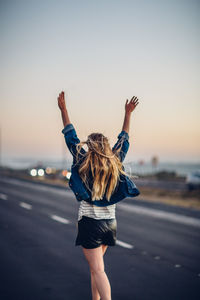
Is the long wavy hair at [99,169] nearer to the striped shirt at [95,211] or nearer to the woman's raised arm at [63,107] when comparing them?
the striped shirt at [95,211]

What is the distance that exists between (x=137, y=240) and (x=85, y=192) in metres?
5.74

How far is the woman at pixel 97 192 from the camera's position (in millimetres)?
3008

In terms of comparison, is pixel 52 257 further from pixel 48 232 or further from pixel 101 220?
pixel 101 220

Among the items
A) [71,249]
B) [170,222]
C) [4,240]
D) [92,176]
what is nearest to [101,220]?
[92,176]

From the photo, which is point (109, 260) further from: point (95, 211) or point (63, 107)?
point (63, 107)

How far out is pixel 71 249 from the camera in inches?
285

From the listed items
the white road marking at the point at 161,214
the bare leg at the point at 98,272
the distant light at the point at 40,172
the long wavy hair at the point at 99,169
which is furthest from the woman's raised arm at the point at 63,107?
the distant light at the point at 40,172

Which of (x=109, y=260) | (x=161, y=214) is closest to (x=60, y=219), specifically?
(x=161, y=214)

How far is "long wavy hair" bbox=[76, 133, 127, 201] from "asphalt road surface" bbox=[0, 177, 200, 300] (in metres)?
2.23

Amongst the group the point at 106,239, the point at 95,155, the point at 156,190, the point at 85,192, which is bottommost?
the point at 156,190

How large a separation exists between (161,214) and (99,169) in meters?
10.4

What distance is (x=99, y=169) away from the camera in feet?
9.85

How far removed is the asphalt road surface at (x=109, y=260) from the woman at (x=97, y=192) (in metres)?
1.70

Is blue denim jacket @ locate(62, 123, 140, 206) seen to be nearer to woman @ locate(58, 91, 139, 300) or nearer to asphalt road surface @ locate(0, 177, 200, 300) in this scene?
woman @ locate(58, 91, 139, 300)
